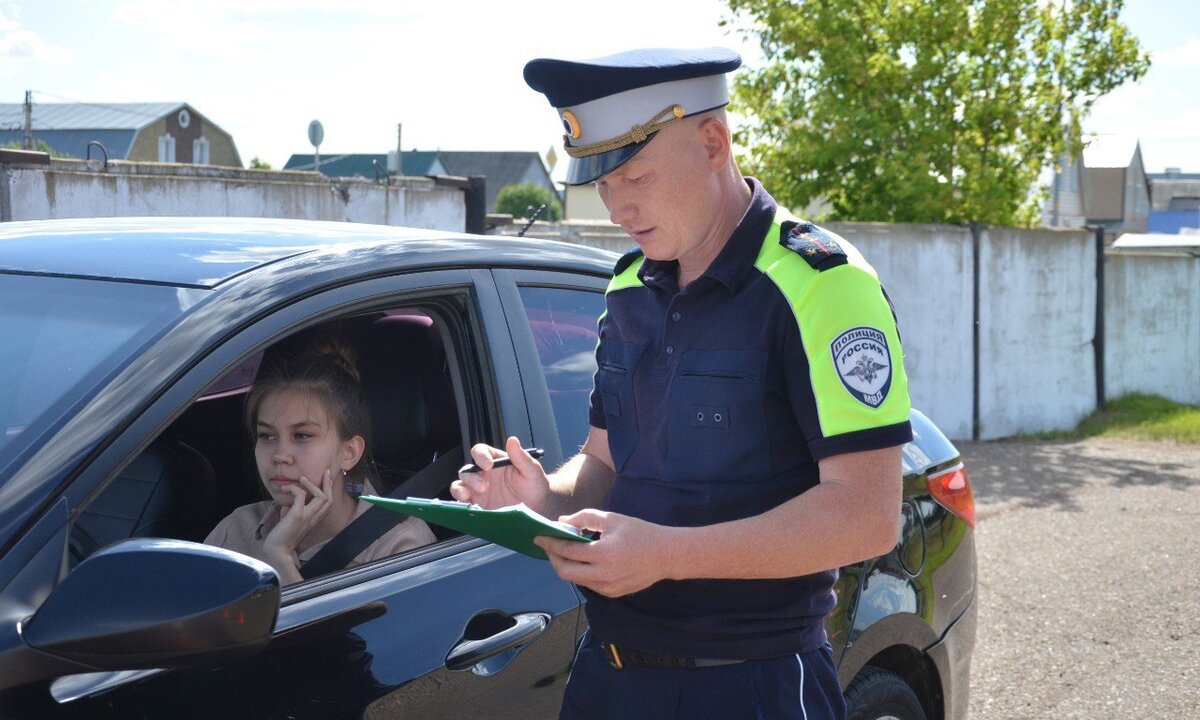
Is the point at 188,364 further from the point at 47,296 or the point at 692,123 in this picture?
the point at 692,123

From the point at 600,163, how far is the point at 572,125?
0.10 m

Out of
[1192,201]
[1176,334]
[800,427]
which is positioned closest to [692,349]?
[800,427]

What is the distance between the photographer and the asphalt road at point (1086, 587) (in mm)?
5051

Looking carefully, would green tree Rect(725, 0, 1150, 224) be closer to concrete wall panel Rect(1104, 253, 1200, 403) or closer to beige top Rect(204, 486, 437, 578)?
concrete wall panel Rect(1104, 253, 1200, 403)

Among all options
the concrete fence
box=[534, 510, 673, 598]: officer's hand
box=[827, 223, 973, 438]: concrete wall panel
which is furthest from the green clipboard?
box=[827, 223, 973, 438]: concrete wall panel

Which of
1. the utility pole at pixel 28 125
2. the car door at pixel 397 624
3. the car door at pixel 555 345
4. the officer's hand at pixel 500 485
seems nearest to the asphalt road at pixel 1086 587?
the car door at pixel 555 345

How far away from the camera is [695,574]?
1.80 meters

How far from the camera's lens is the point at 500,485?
2117 millimetres

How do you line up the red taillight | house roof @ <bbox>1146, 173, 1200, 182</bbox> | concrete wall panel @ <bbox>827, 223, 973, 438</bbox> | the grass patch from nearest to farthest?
the red taillight, concrete wall panel @ <bbox>827, 223, 973, 438</bbox>, the grass patch, house roof @ <bbox>1146, 173, 1200, 182</bbox>

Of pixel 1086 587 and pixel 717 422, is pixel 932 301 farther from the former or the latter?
pixel 717 422

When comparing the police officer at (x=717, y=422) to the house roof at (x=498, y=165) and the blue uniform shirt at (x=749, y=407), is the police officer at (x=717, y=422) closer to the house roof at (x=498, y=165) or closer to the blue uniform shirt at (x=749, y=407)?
the blue uniform shirt at (x=749, y=407)

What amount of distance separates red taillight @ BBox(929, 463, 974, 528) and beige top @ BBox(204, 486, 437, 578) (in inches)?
56.6

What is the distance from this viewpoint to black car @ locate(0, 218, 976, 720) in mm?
1646

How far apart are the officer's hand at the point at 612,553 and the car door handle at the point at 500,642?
1.46 ft
